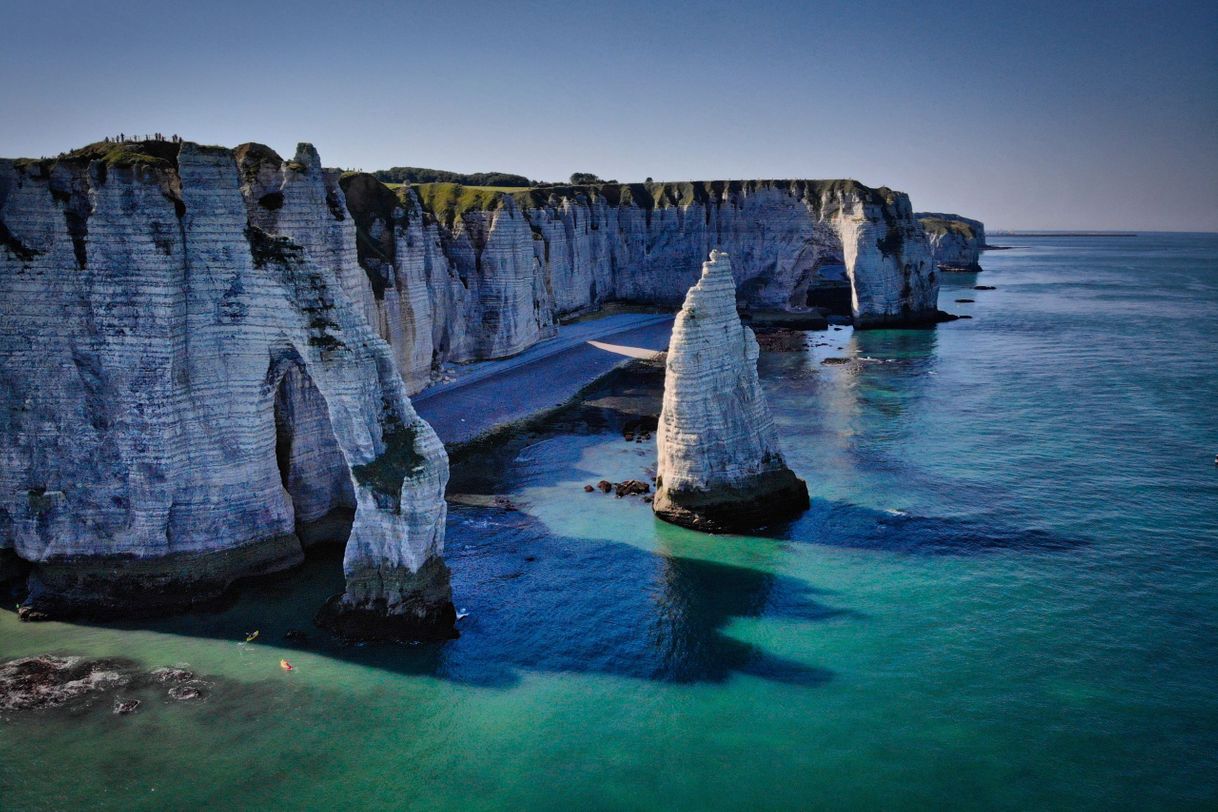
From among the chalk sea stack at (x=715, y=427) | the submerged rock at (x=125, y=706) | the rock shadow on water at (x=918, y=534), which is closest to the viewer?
the submerged rock at (x=125, y=706)

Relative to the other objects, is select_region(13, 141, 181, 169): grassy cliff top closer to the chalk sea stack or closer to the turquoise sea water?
the turquoise sea water

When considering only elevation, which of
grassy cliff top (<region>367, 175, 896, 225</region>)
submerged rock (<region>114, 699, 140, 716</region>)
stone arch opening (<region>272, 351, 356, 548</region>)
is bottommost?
submerged rock (<region>114, 699, 140, 716</region>)

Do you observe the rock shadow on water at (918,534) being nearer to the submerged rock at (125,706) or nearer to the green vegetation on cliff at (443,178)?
the submerged rock at (125,706)

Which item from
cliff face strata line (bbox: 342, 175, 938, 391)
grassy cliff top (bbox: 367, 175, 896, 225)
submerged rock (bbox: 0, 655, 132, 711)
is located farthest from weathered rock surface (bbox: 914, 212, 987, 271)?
submerged rock (bbox: 0, 655, 132, 711)

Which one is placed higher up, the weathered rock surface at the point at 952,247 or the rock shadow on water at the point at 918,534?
the weathered rock surface at the point at 952,247

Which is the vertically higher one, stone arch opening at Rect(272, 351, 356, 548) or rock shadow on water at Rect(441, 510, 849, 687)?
stone arch opening at Rect(272, 351, 356, 548)

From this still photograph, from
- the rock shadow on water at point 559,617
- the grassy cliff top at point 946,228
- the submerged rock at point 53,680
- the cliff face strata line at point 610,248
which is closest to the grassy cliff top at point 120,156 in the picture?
the rock shadow on water at point 559,617
